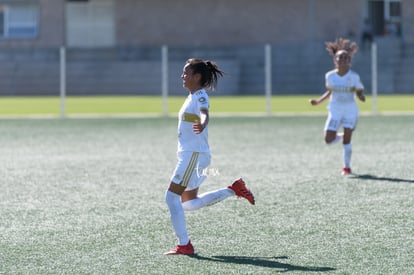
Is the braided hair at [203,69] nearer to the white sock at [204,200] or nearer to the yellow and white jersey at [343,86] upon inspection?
the white sock at [204,200]

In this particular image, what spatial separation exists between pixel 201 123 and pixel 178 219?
0.79 m

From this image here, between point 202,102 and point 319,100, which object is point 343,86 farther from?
point 202,102

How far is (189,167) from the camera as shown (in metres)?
8.29

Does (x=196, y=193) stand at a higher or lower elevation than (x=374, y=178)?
higher

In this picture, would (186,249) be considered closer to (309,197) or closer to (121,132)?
(309,197)

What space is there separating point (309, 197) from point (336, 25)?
105 ft

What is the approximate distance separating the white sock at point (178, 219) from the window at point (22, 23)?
37559 mm

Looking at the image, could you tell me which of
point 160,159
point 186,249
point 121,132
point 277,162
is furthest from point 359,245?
point 121,132

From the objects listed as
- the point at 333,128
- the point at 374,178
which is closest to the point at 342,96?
the point at 333,128

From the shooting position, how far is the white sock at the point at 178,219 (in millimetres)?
8164

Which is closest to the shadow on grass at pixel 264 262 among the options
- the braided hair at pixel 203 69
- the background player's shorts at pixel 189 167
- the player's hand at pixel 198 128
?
the background player's shorts at pixel 189 167

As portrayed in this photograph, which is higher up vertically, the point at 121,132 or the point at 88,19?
the point at 88,19

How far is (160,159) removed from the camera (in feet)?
53.0

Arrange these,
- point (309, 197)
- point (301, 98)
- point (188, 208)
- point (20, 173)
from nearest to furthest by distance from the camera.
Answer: point (188, 208), point (309, 197), point (20, 173), point (301, 98)
